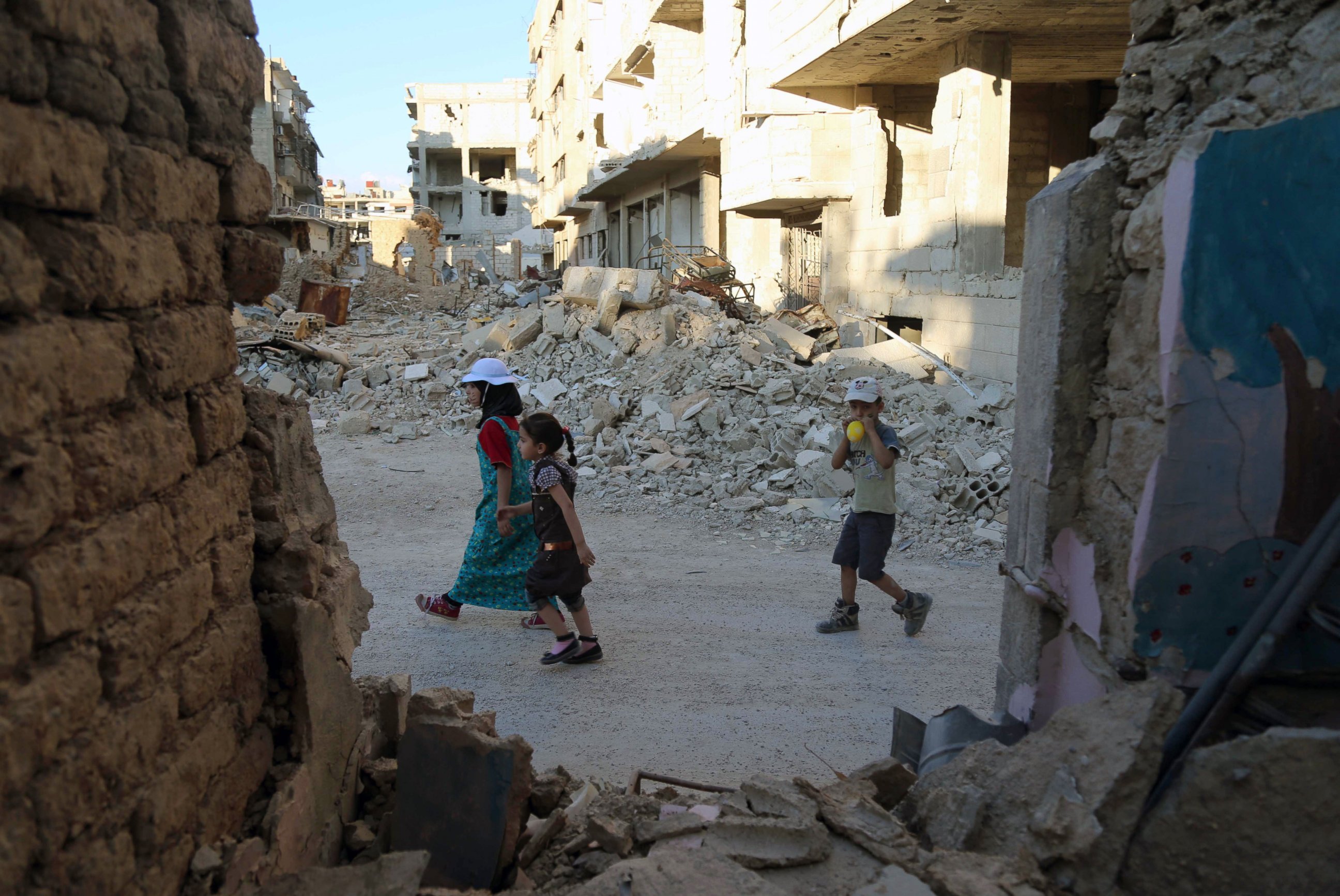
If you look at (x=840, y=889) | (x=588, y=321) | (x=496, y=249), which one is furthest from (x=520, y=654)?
(x=496, y=249)

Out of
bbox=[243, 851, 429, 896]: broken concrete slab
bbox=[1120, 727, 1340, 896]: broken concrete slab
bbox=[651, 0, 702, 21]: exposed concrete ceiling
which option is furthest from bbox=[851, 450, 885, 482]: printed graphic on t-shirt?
bbox=[651, 0, 702, 21]: exposed concrete ceiling

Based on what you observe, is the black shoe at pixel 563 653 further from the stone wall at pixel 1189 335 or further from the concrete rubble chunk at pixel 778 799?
the stone wall at pixel 1189 335

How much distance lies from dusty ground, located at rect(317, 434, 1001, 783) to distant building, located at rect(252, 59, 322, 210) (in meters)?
32.8

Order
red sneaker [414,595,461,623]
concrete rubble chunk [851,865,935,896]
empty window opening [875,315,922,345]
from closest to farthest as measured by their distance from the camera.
A: concrete rubble chunk [851,865,935,896]
red sneaker [414,595,461,623]
empty window opening [875,315,922,345]

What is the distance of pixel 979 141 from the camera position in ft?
37.6

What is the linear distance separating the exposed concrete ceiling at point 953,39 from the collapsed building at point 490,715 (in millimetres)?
8538

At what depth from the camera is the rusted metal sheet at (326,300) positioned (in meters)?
21.0

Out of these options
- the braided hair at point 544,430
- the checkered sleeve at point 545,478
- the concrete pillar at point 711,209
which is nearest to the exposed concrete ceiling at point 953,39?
the concrete pillar at point 711,209

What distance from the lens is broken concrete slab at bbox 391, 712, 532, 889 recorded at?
8.82 ft

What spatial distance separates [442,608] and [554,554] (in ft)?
4.06

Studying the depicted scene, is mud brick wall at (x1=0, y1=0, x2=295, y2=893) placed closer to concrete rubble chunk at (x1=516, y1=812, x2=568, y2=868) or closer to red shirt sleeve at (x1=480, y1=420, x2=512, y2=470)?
concrete rubble chunk at (x1=516, y1=812, x2=568, y2=868)

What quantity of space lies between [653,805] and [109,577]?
182 cm

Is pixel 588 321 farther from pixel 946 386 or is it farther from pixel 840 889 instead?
pixel 840 889

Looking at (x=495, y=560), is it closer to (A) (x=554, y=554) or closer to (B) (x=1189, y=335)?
(A) (x=554, y=554)
